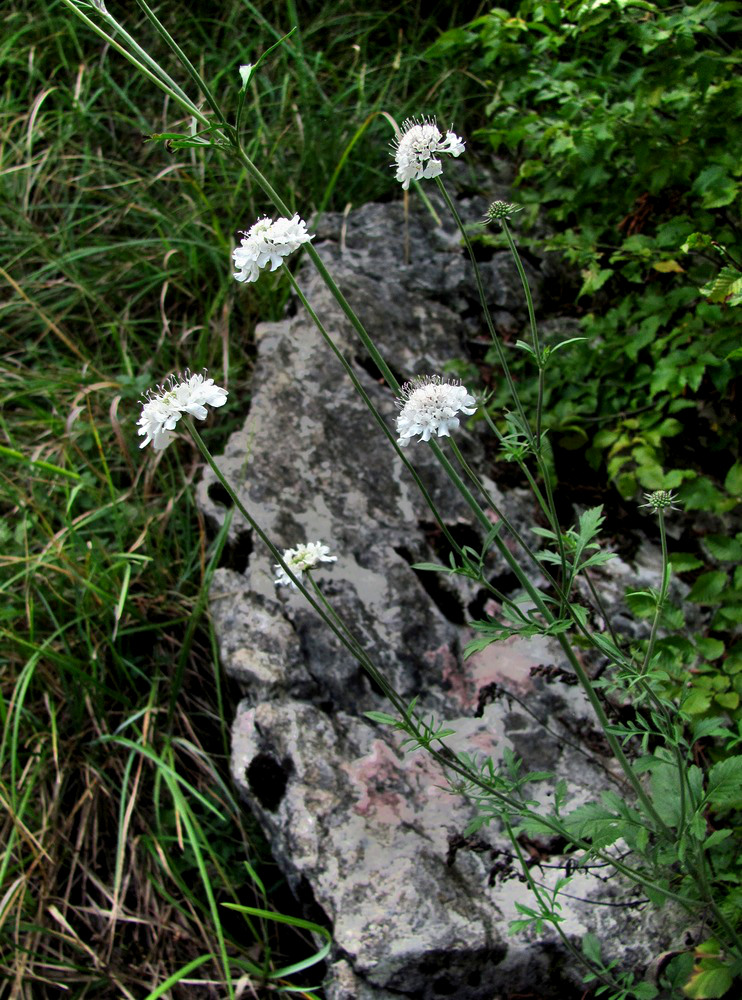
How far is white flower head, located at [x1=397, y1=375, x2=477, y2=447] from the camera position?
4.38 ft

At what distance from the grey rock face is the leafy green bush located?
1.28 ft

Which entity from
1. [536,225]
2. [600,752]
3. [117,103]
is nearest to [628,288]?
[536,225]

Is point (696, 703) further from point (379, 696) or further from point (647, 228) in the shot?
point (647, 228)

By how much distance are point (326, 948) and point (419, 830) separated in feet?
1.04

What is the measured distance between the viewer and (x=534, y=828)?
1.50 metres

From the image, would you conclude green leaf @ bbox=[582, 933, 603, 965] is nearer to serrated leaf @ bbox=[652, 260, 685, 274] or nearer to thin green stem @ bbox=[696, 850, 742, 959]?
thin green stem @ bbox=[696, 850, 742, 959]

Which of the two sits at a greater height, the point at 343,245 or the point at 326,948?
the point at 343,245

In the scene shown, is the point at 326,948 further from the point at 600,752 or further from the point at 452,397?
the point at 452,397

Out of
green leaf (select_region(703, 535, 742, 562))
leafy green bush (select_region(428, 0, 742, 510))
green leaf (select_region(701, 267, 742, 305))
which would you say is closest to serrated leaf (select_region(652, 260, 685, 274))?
leafy green bush (select_region(428, 0, 742, 510))

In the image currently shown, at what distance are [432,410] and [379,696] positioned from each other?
99cm

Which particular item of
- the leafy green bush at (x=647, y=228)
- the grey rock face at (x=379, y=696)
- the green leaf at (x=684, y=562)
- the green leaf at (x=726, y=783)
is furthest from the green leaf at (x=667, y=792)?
the leafy green bush at (x=647, y=228)

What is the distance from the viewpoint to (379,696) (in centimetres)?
209

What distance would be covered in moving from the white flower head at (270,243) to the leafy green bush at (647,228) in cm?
120

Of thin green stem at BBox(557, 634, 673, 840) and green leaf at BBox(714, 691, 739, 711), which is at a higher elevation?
thin green stem at BBox(557, 634, 673, 840)
